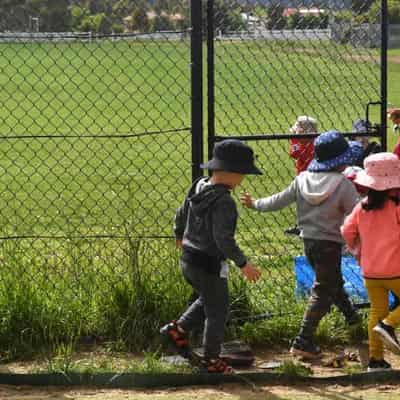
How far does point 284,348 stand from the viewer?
Result: 19.1 ft

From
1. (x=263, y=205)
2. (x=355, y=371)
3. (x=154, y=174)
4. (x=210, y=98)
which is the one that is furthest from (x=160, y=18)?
(x=154, y=174)

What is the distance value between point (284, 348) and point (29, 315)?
1501 mm

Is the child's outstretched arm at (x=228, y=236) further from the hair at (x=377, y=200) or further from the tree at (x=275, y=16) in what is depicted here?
the tree at (x=275, y=16)

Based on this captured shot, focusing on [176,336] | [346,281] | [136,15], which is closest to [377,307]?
[176,336]

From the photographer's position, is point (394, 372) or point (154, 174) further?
point (154, 174)

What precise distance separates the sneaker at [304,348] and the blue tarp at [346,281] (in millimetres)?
642

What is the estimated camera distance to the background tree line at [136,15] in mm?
6012

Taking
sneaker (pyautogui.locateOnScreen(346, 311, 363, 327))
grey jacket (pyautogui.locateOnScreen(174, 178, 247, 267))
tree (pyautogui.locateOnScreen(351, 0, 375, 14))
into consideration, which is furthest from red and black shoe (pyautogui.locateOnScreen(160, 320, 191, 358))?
tree (pyautogui.locateOnScreen(351, 0, 375, 14))

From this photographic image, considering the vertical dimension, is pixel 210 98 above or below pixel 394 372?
above

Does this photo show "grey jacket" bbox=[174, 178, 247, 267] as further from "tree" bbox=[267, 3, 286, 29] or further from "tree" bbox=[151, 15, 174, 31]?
"tree" bbox=[267, 3, 286, 29]

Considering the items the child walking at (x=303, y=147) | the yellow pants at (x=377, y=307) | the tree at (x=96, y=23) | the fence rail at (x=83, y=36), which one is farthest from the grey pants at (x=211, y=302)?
the child walking at (x=303, y=147)

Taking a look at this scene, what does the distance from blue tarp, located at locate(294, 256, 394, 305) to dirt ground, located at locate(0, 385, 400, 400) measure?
1037 millimetres

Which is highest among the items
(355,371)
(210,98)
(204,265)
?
(210,98)

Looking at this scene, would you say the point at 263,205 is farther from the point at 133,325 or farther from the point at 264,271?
the point at 264,271
